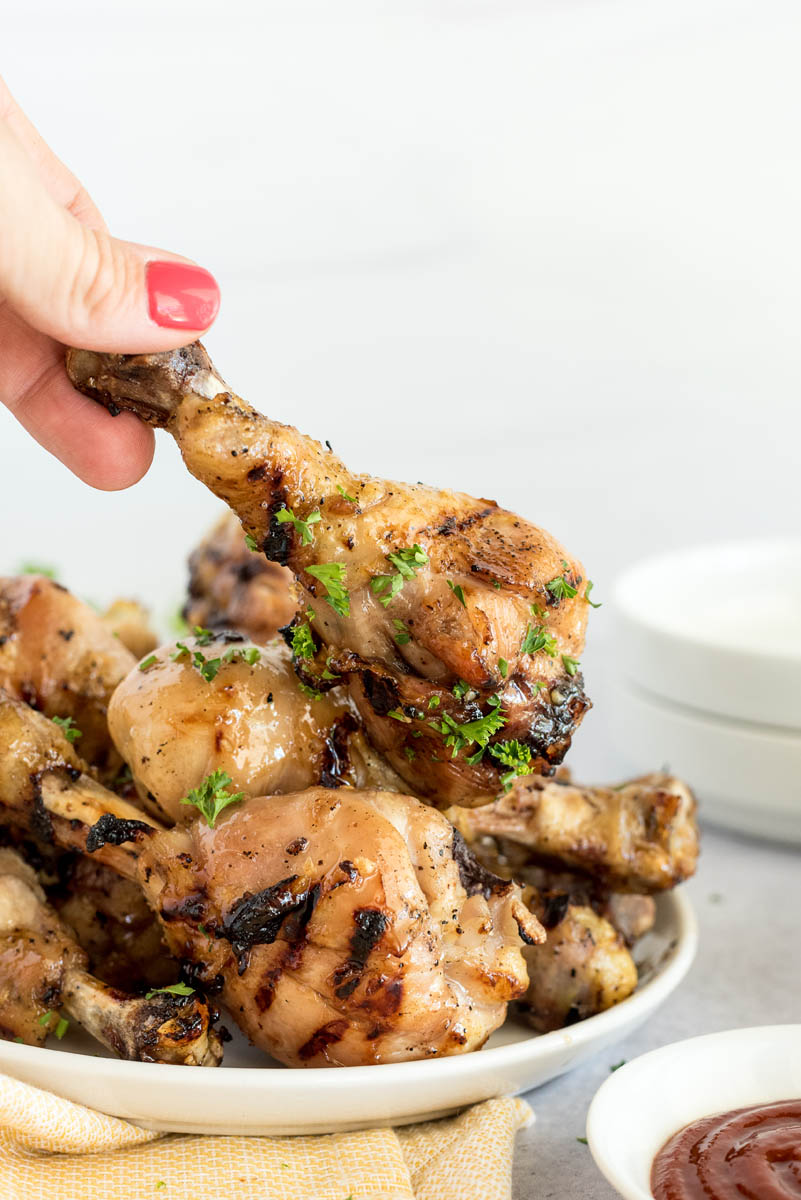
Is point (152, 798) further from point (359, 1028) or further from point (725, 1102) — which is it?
point (725, 1102)

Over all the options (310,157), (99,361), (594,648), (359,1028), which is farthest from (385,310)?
(359,1028)

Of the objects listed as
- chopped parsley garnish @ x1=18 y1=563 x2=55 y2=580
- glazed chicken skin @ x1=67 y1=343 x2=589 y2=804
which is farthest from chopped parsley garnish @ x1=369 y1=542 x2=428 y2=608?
chopped parsley garnish @ x1=18 y1=563 x2=55 y2=580

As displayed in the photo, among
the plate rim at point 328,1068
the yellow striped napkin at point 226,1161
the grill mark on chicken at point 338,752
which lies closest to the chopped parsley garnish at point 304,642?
the grill mark on chicken at point 338,752

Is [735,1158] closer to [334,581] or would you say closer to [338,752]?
[338,752]

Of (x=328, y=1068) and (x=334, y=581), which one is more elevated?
(x=334, y=581)

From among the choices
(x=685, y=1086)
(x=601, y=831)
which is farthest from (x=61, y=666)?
(x=685, y=1086)

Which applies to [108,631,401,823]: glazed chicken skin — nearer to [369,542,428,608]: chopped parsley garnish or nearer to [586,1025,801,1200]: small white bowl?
[369,542,428,608]: chopped parsley garnish
